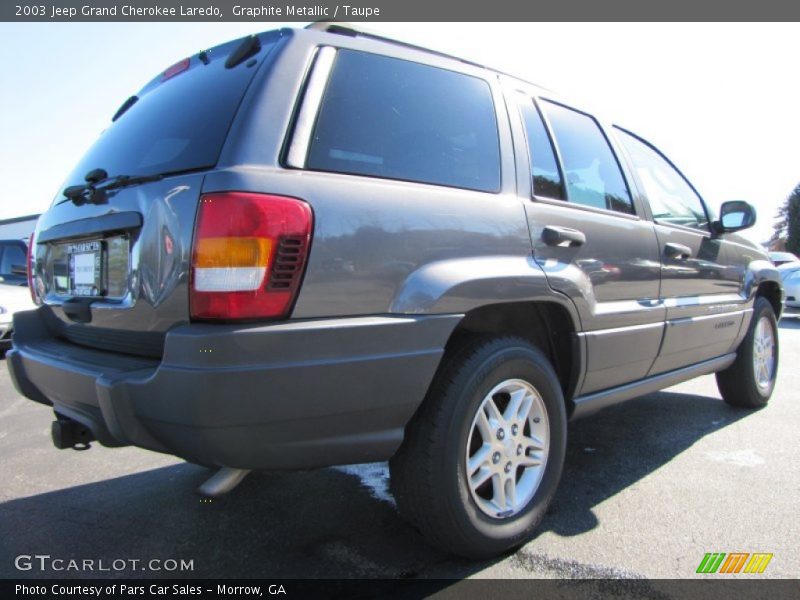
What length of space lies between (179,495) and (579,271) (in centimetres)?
217

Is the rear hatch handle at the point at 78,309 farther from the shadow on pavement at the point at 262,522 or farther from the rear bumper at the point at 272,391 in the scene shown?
the shadow on pavement at the point at 262,522

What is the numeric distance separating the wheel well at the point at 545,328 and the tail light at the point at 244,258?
34.6 inches

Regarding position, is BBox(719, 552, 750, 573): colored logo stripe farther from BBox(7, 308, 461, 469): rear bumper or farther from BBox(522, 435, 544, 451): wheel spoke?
BBox(7, 308, 461, 469): rear bumper

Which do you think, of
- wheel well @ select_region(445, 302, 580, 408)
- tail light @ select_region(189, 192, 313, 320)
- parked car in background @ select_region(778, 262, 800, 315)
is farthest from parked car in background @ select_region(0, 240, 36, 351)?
parked car in background @ select_region(778, 262, 800, 315)

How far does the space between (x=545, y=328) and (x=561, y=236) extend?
1.35ft

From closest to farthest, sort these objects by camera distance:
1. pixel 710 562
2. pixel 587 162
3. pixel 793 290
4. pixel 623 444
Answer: pixel 710 562 → pixel 587 162 → pixel 623 444 → pixel 793 290

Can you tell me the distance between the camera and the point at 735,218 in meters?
3.63

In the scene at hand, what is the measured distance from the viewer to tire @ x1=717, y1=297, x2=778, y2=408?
4.00m

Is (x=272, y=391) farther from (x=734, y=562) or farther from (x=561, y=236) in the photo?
(x=734, y=562)

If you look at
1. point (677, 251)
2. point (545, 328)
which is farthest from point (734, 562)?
point (677, 251)

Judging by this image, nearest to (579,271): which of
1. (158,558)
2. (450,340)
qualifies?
(450,340)

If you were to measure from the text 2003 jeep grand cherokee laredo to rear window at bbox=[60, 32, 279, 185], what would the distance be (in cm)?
1

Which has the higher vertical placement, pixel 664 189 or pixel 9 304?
pixel 664 189

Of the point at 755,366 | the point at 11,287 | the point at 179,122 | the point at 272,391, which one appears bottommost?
the point at 11,287
